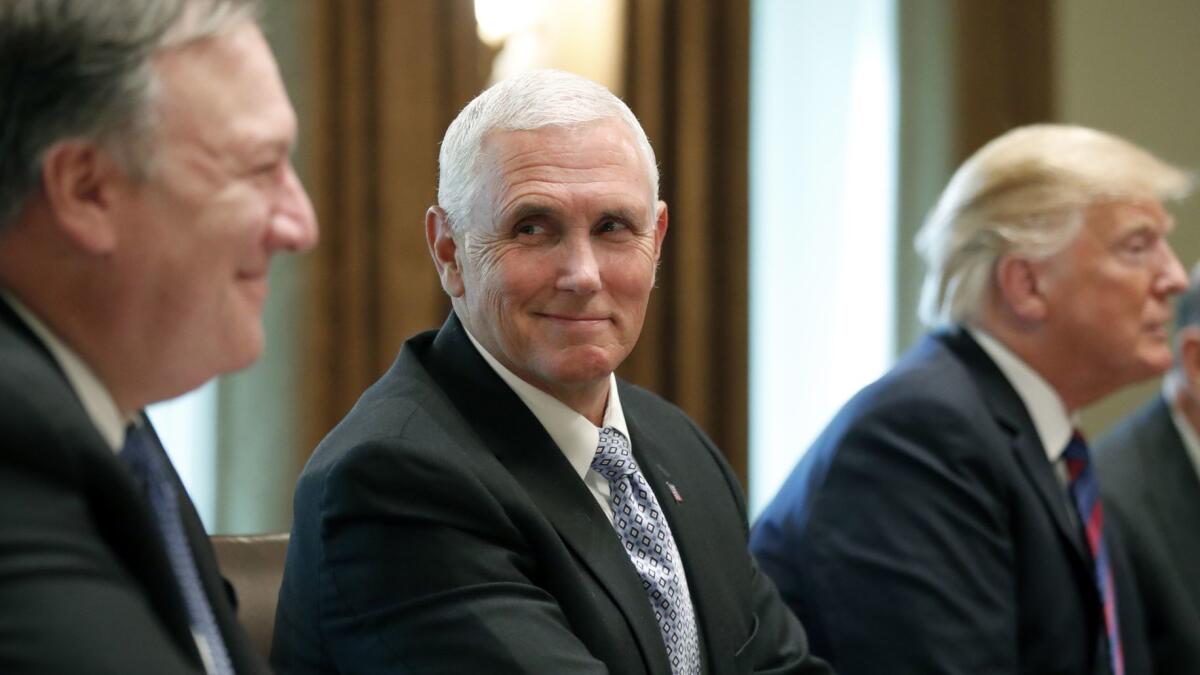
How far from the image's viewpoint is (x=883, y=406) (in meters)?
2.69

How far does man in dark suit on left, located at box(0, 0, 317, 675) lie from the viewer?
1027 mm

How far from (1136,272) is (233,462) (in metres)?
2.21

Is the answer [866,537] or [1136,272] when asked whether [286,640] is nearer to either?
[866,537]

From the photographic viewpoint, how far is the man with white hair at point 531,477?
182 centimetres

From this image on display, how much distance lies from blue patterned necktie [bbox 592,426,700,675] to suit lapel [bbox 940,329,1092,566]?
932 millimetres

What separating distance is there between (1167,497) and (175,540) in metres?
2.41

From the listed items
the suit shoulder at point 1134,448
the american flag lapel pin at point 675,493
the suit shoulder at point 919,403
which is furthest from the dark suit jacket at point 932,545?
the american flag lapel pin at point 675,493

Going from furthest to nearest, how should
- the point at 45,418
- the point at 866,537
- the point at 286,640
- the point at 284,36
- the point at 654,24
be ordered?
the point at 654,24 → the point at 284,36 → the point at 866,537 → the point at 286,640 → the point at 45,418

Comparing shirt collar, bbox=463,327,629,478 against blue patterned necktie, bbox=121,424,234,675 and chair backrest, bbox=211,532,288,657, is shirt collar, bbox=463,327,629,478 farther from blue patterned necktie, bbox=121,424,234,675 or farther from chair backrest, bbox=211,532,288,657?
blue patterned necktie, bbox=121,424,234,675

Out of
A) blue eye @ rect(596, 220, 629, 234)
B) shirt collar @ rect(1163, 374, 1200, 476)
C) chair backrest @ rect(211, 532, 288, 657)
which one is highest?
blue eye @ rect(596, 220, 629, 234)

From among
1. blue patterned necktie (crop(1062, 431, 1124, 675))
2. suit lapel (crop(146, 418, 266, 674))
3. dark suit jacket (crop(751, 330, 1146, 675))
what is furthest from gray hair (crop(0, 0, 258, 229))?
blue patterned necktie (crop(1062, 431, 1124, 675))

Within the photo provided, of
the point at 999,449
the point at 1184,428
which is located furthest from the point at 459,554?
the point at 1184,428

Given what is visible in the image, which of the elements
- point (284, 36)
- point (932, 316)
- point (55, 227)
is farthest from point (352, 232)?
point (55, 227)

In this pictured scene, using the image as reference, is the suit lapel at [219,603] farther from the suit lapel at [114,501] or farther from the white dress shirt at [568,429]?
the white dress shirt at [568,429]
